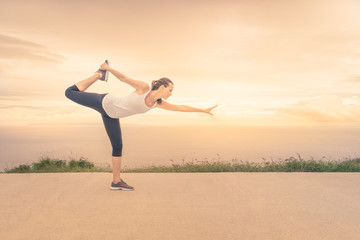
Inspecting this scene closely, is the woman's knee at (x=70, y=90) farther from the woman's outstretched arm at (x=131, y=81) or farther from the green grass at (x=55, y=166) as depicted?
the green grass at (x=55, y=166)

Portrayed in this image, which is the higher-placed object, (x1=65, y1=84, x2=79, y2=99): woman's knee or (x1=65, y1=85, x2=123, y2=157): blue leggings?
(x1=65, y1=84, x2=79, y2=99): woman's knee

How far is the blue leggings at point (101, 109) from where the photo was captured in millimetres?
5211
